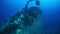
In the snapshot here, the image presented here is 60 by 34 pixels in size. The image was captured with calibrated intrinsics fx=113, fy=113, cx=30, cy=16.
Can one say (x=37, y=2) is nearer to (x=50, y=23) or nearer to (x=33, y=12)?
(x=33, y=12)

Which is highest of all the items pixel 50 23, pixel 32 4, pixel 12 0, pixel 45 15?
pixel 12 0

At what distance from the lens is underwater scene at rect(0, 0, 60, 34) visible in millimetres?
1724

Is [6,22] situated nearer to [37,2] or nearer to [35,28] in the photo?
[35,28]

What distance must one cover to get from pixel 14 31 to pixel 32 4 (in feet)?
1.65

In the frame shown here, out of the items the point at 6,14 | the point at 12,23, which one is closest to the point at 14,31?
the point at 12,23

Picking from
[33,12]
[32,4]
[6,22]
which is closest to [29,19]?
[33,12]

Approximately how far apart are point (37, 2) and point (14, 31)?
0.58m

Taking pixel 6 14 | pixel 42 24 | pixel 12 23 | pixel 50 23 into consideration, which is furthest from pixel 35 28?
pixel 6 14

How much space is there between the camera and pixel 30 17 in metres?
1.75

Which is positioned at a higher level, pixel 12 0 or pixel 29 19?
pixel 12 0

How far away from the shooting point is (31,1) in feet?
5.78

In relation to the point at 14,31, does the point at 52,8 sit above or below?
above

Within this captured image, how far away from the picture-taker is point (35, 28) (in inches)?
68.0

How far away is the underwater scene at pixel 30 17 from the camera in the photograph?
5.65ft
